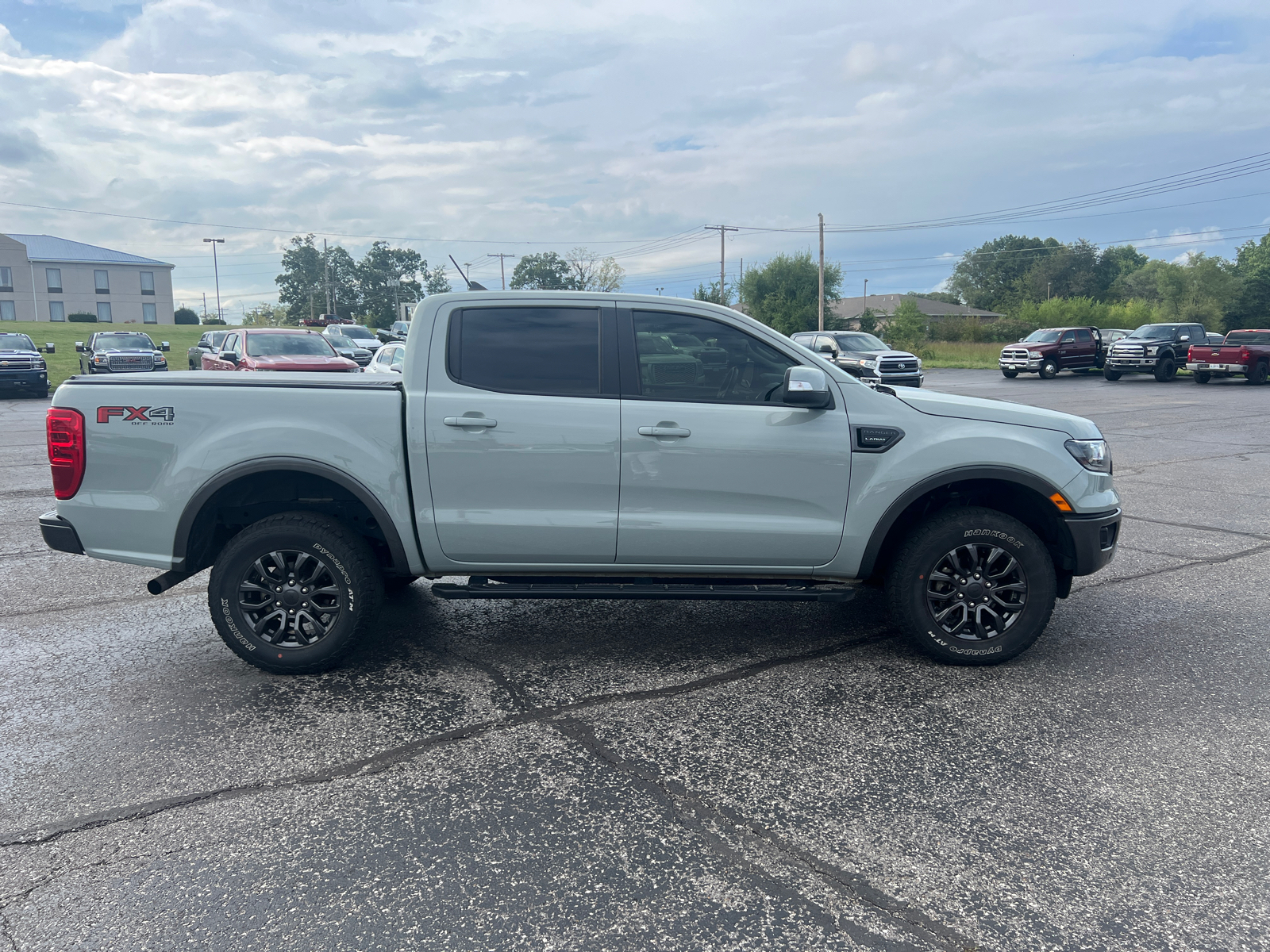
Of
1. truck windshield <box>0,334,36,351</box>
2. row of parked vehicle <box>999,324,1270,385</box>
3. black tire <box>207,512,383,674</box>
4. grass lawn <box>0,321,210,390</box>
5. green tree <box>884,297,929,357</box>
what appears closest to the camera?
black tire <box>207,512,383,674</box>

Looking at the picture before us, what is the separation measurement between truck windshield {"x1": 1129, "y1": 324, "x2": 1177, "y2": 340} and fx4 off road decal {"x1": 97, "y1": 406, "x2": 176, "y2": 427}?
32320 millimetres

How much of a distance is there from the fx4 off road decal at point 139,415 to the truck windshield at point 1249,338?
31.5 m

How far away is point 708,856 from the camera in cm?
290

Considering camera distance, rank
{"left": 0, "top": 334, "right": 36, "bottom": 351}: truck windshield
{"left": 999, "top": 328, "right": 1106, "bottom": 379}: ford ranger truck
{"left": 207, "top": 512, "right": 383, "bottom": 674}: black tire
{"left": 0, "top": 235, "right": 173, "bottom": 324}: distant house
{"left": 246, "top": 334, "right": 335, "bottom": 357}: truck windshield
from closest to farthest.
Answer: {"left": 207, "top": 512, "right": 383, "bottom": 674}: black tire < {"left": 246, "top": 334, "right": 335, "bottom": 357}: truck windshield < {"left": 0, "top": 334, "right": 36, "bottom": 351}: truck windshield < {"left": 999, "top": 328, "right": 1106, "bottom": 379}: ford ranger truck < {"left": 0, "top": 235, "right": 173, "bottom": 324}: distant house

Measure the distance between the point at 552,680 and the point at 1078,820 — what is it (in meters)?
2.34

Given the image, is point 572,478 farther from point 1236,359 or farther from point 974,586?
point 1236,359

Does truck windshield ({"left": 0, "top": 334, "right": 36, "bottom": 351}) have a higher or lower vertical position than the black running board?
higher

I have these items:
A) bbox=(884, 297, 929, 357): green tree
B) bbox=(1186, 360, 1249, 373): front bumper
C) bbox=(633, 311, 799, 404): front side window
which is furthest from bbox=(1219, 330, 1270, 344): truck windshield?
bbox=(633, 311, 799, 404): front side window

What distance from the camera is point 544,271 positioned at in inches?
3383

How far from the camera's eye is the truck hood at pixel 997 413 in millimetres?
4512

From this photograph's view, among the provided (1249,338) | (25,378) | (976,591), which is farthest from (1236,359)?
(25,378)

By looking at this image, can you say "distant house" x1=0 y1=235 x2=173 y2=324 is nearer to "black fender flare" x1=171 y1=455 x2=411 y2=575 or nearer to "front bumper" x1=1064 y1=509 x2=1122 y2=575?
"black fender flare" x1=171 y1=455 x2=411 y2=575

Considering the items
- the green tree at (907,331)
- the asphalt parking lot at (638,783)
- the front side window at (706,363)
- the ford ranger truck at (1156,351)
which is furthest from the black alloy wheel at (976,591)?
the green tree at (907,331)

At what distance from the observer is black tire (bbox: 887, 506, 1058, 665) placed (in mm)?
4418
